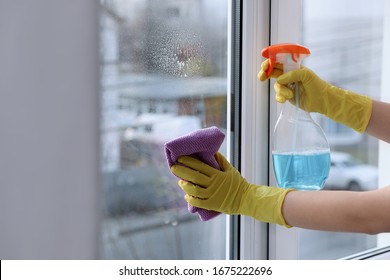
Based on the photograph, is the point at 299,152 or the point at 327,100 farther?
the point at 327,100

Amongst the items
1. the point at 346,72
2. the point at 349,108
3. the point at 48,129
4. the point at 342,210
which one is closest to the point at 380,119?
the point at 349,108

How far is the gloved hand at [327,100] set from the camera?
1.26 meters

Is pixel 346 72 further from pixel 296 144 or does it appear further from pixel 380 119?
pixel 296 144

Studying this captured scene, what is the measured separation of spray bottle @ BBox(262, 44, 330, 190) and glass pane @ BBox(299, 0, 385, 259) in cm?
47

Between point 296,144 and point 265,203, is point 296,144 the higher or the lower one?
the higher one

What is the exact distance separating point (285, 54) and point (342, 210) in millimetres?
377

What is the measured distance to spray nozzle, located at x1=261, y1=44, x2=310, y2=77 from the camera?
3.93 feet

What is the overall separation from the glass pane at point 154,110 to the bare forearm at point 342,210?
0.36m

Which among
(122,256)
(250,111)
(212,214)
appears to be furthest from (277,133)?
(122,256)

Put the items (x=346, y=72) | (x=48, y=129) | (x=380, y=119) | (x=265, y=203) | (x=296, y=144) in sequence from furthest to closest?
1. (x=346, y=72)
2. (x=380, y=119)
3. (x=296, y=144)
4. (x=265, y=203)
5. (x=48, y=129)

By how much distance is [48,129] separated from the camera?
1019 millimetres

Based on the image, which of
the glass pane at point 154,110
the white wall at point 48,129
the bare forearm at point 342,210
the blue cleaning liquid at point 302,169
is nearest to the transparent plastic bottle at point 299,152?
the blue cleaning liquid at point 302,169

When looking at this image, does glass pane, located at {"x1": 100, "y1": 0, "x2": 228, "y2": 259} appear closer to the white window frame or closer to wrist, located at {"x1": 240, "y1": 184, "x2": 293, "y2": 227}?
A: the white window frame

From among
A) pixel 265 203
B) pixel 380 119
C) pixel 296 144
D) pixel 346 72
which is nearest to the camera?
pixel 265 203
